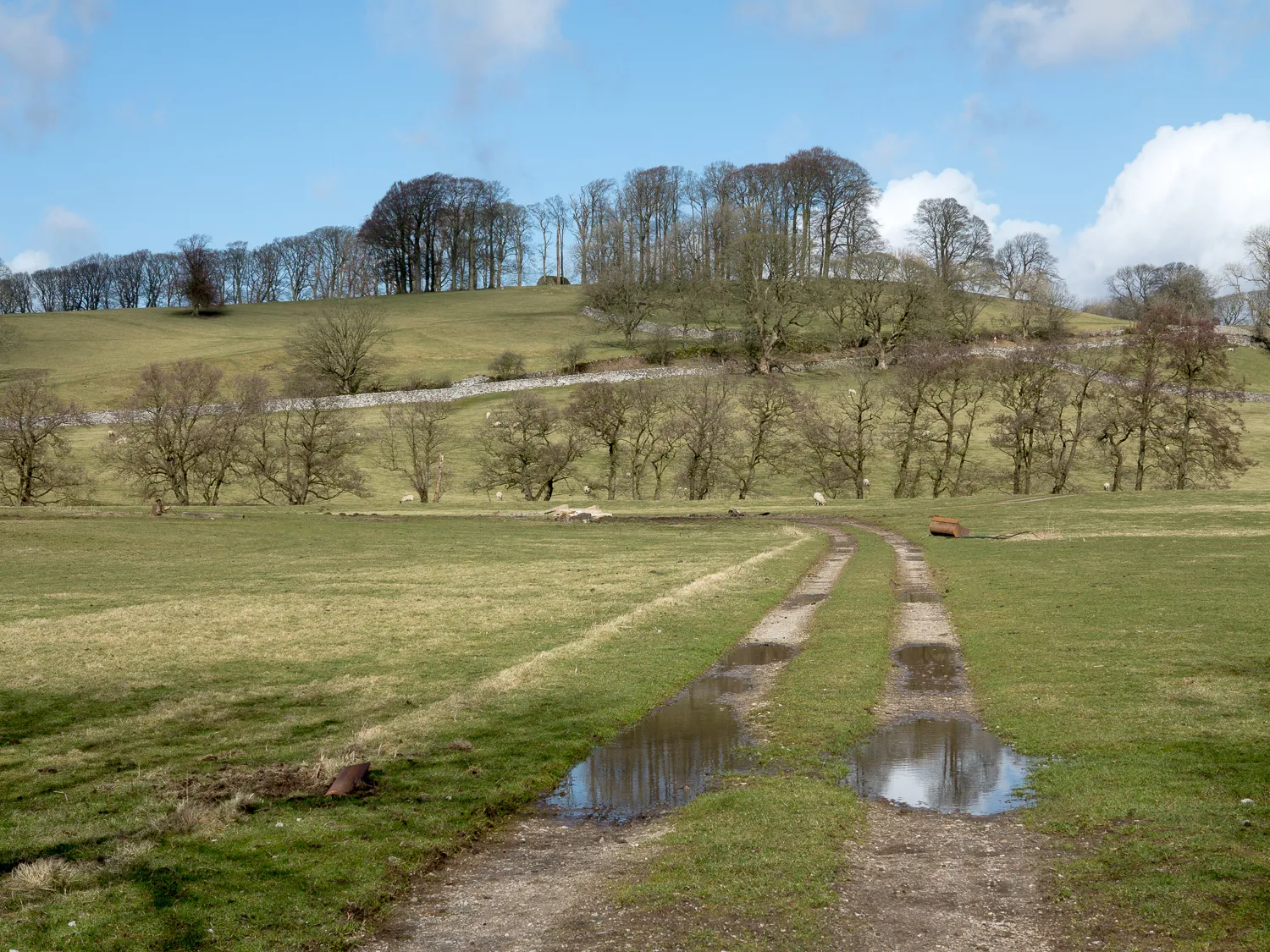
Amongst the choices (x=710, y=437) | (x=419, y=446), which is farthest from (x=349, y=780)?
(x=419, y=446)

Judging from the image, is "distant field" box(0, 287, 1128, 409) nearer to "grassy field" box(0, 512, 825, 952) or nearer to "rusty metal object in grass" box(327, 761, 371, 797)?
"grassy field" box(0, 512, 825, 952)

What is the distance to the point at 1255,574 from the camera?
27125 millimetres

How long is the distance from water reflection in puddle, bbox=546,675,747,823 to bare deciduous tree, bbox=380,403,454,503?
2389 inches

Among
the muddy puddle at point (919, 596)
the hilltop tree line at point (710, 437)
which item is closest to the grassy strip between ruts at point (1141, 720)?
the muddy puddle at point (919, 596)

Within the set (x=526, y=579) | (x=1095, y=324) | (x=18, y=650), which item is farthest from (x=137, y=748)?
(x=1095, y=324)

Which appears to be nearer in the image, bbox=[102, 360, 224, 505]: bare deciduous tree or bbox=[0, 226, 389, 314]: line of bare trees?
bbox=[102, 360, 224, 505]: bare deciduous tree

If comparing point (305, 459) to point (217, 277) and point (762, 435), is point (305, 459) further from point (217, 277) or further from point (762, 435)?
point (217, 277)

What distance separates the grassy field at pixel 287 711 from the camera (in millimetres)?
8305

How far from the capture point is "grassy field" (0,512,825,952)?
27.2 ft

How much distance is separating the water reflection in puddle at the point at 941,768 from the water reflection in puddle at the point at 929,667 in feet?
7.96

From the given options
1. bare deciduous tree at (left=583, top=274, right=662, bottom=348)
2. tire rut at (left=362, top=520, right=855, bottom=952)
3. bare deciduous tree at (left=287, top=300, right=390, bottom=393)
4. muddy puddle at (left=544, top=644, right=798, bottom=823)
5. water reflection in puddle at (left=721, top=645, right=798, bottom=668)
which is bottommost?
water reflection in puddle at (left=721, top=645, right=798, bottom=668)

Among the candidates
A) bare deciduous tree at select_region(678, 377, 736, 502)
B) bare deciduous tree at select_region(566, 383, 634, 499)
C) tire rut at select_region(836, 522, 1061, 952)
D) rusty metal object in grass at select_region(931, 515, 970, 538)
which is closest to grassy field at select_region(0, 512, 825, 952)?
tire rut at select_region(836, 522, 1061, 952)

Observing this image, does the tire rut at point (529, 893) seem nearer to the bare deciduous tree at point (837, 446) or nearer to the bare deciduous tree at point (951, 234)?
the bare deciduous tree at point (837, 446)

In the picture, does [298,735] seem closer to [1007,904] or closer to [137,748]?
[137,748]
